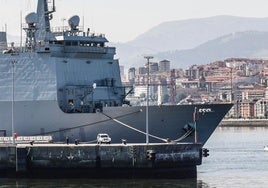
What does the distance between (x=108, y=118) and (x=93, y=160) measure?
17.5 ft

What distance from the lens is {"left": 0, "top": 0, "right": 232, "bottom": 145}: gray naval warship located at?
52000 mm

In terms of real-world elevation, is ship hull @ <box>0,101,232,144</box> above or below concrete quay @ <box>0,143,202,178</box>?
above

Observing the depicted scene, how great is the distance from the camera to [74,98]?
5469cm

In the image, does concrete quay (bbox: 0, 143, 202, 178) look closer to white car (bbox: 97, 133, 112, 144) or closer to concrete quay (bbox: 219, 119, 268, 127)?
white car (bbox: 97, 133, 112, 144)

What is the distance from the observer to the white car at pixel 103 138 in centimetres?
A: 5003

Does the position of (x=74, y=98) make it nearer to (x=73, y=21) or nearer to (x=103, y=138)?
(x=103, y=138)

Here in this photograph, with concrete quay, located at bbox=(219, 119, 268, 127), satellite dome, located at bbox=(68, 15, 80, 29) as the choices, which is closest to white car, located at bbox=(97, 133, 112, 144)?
satellite dome, located at bbox=(68, 15, 80, 29)

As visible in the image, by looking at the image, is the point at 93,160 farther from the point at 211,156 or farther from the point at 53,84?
the point at 211,156

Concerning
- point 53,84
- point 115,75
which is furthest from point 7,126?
point 115,75

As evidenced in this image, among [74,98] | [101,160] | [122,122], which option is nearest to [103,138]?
[122,122]

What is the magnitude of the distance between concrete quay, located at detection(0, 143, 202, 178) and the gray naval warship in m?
2.29

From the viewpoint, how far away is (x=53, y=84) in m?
54.5

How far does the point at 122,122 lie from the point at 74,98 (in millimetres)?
4235

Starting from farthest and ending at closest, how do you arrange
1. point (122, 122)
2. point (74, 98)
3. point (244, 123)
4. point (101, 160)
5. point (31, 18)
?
point (244, 123), point (31, 18), point (74, 98), point (122, 122), point (101, 160)
